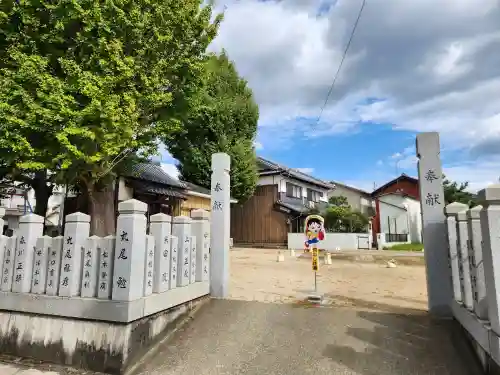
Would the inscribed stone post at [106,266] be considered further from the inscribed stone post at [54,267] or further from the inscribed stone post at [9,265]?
the inscribed stone post at [9,265]

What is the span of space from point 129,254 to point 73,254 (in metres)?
1.12

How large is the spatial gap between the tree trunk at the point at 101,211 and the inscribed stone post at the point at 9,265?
5.30 m

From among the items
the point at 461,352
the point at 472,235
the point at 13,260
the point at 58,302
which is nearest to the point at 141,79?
the point at 13,260

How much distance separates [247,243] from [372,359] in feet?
79.2

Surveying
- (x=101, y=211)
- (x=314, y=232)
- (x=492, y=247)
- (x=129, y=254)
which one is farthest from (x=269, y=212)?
(x=492, y=247)

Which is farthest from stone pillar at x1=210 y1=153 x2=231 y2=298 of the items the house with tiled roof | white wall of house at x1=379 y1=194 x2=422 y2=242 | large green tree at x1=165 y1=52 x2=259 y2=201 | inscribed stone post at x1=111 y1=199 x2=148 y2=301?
white wall of house at x1=379 y1=194 x2=422 y2=242

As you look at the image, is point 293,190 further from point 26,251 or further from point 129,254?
point 129,254

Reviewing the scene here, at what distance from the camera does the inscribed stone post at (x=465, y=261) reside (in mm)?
4382

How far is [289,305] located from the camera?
605cm

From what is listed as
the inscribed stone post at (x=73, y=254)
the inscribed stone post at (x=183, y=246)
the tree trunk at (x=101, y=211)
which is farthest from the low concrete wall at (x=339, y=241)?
the inscribed stone post at (x=73, y=254)

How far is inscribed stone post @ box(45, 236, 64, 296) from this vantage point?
5.09 m

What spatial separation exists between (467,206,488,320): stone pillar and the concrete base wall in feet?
13.6

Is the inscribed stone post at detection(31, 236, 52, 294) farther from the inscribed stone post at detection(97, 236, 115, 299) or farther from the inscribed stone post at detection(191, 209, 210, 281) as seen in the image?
the inscribed stone post at detection(191, 209, 210, 281)

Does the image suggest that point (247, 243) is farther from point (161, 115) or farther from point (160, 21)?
point (160, 21)
